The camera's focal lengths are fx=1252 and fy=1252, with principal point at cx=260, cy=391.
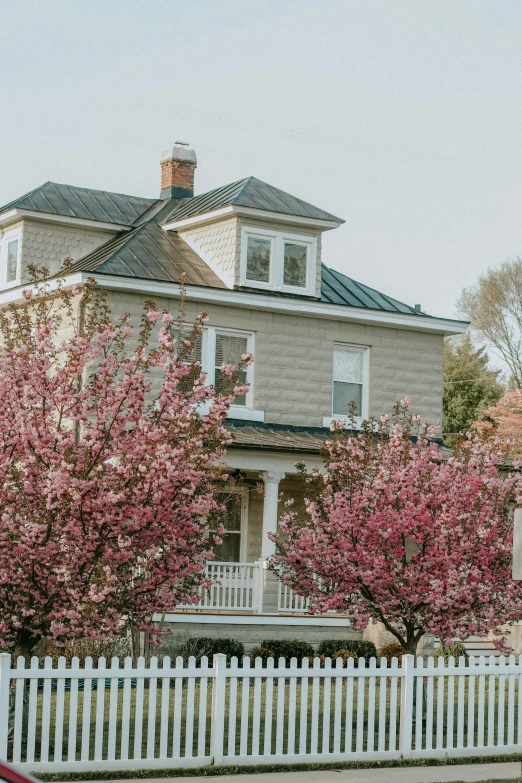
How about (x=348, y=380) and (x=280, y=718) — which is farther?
(x=348, y=380)

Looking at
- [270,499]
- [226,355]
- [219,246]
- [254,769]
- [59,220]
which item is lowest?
[254,769]

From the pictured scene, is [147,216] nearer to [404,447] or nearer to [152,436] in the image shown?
[404,447]

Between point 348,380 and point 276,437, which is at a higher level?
point 348,380

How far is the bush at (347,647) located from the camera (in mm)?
23484

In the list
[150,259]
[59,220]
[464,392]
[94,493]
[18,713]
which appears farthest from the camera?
[464,392]

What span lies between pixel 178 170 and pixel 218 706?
20275 millimetres

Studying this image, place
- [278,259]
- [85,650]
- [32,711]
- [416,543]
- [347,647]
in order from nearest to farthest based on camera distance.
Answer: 1. [32,711]
2. [416,543]
3. [85,650]
4. [347,647]
5. [278,259]

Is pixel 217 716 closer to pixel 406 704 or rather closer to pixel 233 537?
pixel 406 704

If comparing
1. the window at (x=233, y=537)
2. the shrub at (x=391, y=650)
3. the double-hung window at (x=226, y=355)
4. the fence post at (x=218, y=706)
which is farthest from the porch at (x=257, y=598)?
the fence post at (x=218, y=706)

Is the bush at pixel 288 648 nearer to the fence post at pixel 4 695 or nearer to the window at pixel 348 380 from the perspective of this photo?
the window at pixel 348 380

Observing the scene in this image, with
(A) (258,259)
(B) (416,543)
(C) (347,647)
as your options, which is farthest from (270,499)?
(B) (416,543)

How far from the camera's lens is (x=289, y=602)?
25.0 m

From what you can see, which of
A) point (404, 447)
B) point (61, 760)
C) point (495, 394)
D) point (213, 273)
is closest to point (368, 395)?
point (213, 273)

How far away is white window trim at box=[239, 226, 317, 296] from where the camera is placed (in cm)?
2589
